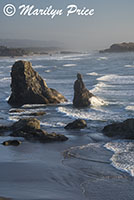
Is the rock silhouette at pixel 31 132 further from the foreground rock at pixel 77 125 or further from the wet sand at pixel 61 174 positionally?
the foreground rock at pixel 77 125

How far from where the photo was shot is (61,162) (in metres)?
11.8

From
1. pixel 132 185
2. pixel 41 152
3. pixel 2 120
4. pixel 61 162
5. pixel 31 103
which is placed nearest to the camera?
pixel 132 185

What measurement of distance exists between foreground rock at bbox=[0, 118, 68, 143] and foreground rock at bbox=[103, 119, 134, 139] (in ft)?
6.85

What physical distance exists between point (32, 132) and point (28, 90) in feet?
35.3

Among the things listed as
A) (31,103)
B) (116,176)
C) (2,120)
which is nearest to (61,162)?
(116,176)

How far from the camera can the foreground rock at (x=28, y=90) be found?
Answer: 25547 millimetres

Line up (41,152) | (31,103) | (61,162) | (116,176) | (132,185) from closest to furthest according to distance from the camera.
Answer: (132,185) → (116,176) → (61,162) → (41,152) → (31,103)

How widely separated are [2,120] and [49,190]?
10.8 meters

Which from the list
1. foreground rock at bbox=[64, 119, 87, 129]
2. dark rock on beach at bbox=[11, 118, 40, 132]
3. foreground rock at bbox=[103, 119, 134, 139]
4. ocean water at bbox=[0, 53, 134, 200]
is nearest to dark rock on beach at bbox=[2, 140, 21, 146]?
ocean water at bbox=[0, 53, 134, 200]

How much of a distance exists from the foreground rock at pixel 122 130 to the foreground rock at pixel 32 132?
6.85 feet

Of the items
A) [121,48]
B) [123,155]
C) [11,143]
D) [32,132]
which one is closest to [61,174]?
[123,155]

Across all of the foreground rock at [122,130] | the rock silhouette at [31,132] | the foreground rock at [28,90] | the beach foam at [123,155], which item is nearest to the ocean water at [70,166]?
the beach foam at [123,155]

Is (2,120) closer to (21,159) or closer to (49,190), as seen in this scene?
(21,159)

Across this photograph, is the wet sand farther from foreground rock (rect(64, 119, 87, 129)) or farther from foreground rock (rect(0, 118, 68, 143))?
foreground rock (rect(64, 119, 87, 129))
